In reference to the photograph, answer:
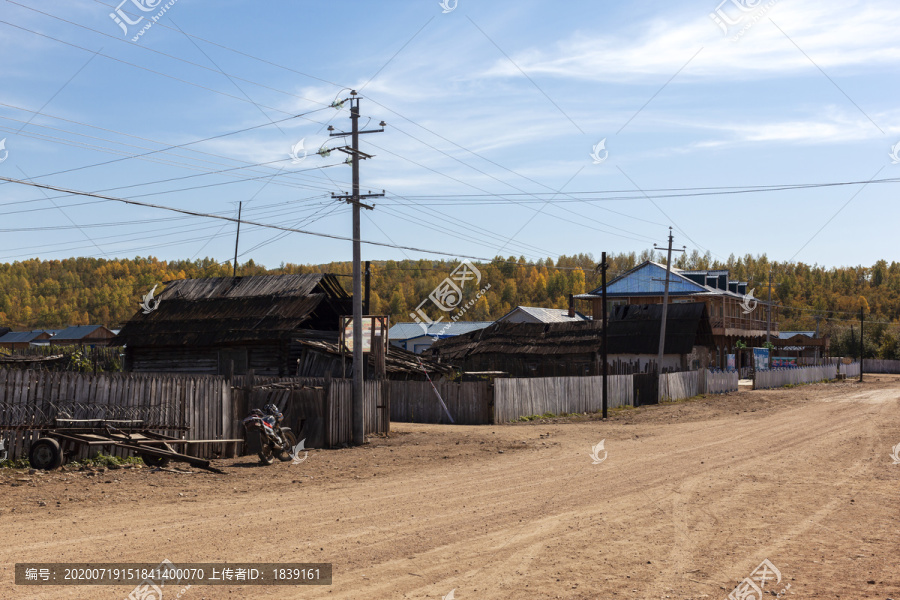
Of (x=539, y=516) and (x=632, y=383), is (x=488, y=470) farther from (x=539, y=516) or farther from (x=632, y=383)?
(x=632, y=383)

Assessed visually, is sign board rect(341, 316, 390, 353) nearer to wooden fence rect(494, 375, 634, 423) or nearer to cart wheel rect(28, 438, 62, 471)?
wooden fence rect(494, 375, 634, 423)

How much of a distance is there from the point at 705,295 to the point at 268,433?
68.0 metres

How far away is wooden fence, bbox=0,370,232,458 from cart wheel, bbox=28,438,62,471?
48 centimetres

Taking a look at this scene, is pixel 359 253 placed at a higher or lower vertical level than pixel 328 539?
higher

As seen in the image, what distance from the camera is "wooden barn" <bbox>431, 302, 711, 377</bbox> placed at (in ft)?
173

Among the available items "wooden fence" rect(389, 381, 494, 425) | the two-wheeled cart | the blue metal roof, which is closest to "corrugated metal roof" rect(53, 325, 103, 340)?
the blue metal roof

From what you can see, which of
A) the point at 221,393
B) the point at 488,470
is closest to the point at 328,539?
the point at 488,470

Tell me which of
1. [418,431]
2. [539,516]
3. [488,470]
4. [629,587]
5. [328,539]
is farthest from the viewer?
[418,431]

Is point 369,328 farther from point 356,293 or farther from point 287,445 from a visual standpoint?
point 287,445

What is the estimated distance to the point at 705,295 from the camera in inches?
3078

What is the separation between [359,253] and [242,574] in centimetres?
1478

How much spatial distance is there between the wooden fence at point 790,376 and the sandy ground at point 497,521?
4169 centimetres

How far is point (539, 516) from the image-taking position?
11.2 meters

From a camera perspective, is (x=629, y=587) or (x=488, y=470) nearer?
(x=629, y=587)
